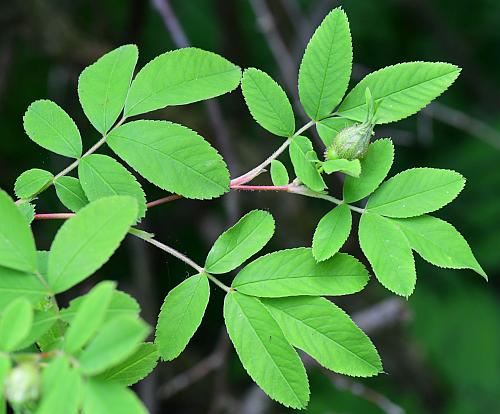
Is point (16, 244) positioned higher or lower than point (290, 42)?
higher

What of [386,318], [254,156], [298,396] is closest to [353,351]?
[298,396]

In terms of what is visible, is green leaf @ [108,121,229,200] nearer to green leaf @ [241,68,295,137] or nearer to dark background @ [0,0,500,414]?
green leaf @ [241,68,295,137]

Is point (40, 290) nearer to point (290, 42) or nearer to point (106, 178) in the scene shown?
point (106, 178)

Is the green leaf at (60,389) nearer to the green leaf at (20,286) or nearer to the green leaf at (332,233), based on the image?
the green leaf at (20,286)

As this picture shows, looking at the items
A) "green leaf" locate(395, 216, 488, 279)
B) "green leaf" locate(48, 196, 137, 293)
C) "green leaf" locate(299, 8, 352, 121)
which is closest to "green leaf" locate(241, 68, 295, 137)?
"green leaf" locate(299, 8, 352, 121)

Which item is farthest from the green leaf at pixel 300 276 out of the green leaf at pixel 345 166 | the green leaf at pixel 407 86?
the green leaf at pixel 407 86

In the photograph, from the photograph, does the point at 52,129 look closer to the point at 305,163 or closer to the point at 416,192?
the point at 305,163

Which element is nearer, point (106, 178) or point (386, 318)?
point (106, 178)
